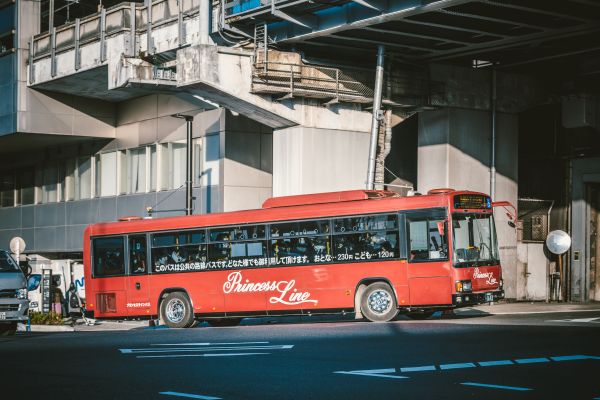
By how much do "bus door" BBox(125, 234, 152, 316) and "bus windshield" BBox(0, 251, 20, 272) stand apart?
3.41 metres

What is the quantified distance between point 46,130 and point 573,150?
2186 cm

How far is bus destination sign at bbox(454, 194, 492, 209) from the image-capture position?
21.9 meters

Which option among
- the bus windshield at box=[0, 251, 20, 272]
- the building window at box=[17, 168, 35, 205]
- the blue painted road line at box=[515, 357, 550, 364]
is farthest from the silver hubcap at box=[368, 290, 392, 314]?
the building window at box=[17, 168, 35, 205]

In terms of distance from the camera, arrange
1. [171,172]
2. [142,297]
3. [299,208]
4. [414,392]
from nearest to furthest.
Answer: [414,392], [299,208], [142,297], [171,172]

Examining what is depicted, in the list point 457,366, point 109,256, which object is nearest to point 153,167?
point 109,256

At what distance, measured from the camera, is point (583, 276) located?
35.2 metres

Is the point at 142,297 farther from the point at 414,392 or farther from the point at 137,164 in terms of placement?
the point at 137,164

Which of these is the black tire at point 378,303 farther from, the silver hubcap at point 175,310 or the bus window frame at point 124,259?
the bus window frame at point 124,259

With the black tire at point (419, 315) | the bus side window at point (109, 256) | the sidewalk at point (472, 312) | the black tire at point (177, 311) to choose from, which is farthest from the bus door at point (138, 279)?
the black tire at point (419, 315)

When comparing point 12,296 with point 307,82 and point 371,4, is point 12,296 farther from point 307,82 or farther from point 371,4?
point 307,82

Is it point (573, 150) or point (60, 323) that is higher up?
point (573, 150)

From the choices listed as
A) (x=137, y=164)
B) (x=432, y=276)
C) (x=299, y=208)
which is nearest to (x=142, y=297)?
(x=299, y=208)

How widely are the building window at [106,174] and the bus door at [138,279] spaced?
19893 mm

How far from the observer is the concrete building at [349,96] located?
29.9 m
